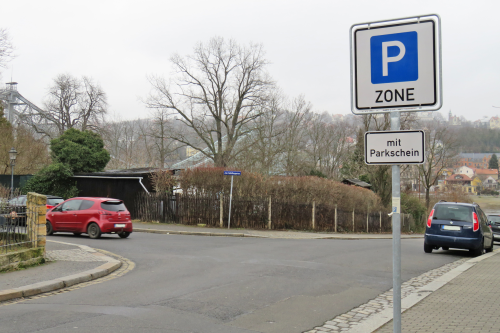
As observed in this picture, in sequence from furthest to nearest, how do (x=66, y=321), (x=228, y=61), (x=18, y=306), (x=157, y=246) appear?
(x=228, y=61) → (x=157, y=246) → (x=18, y=306) → (x=66, y=321)

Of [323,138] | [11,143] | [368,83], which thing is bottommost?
[368,83]

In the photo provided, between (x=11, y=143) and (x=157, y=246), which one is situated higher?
(x=11, y=143)

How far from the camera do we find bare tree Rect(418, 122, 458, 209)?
58719mm

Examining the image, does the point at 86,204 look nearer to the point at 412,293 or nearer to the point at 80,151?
the point at 412,293

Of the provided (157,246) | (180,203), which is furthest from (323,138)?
(157,246)

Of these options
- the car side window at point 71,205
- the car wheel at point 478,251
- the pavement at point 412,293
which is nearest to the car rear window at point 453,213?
the car wheel at point 478,251

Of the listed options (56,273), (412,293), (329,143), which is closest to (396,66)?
(412,293)

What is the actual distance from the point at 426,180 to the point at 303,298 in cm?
5702

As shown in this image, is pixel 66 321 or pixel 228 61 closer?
pixel 66 321

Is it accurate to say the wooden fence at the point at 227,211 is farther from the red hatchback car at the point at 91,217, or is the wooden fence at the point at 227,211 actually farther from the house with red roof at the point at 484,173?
the house with red roof at the point at 484,173

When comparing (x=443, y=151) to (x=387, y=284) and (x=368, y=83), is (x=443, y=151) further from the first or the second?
(x=368, y=83)

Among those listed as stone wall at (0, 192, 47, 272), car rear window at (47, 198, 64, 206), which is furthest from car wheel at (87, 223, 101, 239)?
stone wall at (0, 192, 47, 272)

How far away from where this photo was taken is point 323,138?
195 feet

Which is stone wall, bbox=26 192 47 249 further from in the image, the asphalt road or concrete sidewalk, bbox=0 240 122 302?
the asphalt road
